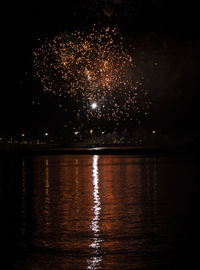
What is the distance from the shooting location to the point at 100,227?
533 inches

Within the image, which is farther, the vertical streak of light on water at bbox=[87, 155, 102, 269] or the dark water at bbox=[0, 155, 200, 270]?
the dark water at bbox=[0, 155, 200, 270]

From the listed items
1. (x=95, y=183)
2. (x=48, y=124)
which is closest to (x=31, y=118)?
(x=48, y=124)

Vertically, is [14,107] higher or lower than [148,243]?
higher

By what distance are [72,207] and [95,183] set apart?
27.7ft

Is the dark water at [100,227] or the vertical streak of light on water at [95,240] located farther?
the dark water at [100,227]

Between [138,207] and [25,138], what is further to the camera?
[25,138]

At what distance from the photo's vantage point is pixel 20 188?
2392 cm

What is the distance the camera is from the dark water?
1019 cm

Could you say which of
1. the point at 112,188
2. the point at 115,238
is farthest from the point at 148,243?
the point at 112,188

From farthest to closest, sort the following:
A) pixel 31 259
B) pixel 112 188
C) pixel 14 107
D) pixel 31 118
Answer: pixel 31 118, pixel 14 107, pixel 112 188, pixel 31 259

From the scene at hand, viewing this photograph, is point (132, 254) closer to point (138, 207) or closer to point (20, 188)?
point (138, 207)

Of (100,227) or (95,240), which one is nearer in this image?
(95,240)

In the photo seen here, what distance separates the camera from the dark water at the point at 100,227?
1019 cm

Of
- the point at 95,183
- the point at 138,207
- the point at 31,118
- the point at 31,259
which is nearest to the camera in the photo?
the point at 31,259
